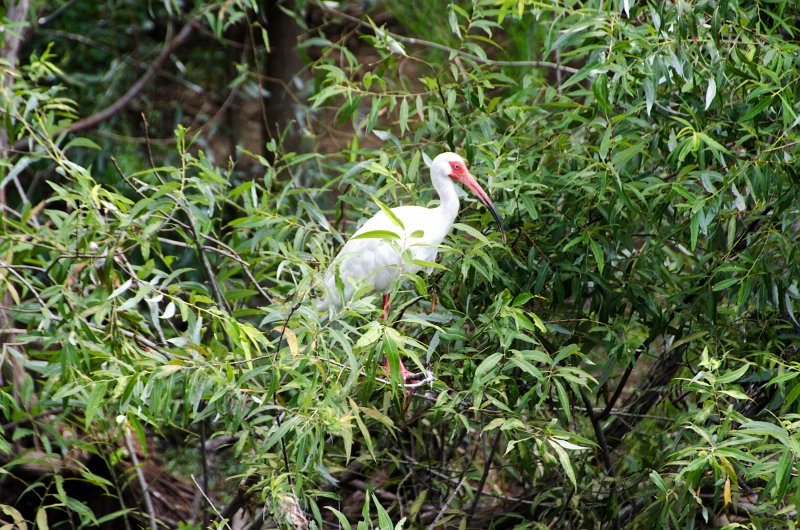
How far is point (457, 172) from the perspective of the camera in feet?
13.1

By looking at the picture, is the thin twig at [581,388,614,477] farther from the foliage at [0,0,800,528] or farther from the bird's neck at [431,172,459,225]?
the bird's neck at [431,172,459,225]

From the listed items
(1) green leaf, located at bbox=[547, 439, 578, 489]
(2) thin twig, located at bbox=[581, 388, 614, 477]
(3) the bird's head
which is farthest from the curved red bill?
(1) green leaf, located at bbox=[547, 439, 578, 489]

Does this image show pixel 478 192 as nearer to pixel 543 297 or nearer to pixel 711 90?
pixel 543 297

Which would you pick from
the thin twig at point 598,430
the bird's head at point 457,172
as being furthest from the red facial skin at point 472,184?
the thin twig at point 598,430

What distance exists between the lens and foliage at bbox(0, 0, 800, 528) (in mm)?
3143

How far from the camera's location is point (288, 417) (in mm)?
3201

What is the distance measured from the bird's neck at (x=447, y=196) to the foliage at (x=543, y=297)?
0.31 feet

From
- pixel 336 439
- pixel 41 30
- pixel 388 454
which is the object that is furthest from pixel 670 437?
pixel 41 30

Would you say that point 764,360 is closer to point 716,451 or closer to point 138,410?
point 716,451

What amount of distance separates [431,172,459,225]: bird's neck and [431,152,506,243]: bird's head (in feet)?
0.09

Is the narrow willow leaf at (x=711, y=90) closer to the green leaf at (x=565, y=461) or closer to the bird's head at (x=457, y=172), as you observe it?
the bird's head at (x=457, y=172)

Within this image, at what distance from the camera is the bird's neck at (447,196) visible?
4055 mm

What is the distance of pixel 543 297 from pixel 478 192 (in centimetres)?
55

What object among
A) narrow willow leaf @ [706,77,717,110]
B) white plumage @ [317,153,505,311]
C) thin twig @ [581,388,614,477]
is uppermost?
narrow willow leaf @ [706,77,717,110]
